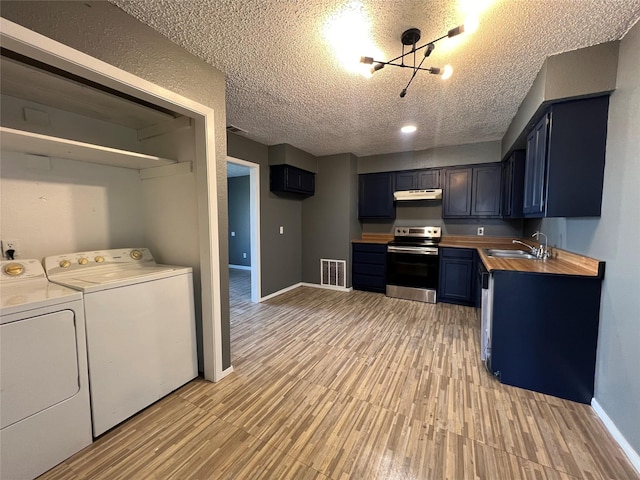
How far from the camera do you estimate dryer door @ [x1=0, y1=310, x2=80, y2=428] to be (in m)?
1.20

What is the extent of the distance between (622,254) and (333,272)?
366 centimetres

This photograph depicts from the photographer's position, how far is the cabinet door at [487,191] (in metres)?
3.89

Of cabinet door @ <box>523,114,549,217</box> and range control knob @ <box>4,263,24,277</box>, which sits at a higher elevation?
cabinet door @ <box>523,114,549,217</box>

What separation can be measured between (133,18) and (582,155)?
3.08 m

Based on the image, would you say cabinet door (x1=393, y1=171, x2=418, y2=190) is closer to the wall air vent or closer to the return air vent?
the return air vent

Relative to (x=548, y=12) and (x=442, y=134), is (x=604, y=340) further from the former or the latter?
(x=442, y=134)

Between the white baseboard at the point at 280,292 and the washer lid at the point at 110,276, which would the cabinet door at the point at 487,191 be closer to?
the white baseboard at the point at 280,292

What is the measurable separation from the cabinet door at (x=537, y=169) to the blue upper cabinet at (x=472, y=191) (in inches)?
56.5

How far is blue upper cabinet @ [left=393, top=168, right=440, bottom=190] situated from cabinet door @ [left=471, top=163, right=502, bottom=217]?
569 millimetres

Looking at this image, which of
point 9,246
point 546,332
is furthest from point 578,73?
point 9,246

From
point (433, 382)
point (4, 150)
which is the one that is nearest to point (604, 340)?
point (433, 382)

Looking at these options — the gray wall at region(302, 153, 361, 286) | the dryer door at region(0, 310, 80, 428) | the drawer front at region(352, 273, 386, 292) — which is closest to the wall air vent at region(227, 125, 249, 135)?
the gray wall at region(302, 153, 361, 286)

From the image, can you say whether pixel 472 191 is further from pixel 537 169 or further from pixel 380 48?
pixel 380 48

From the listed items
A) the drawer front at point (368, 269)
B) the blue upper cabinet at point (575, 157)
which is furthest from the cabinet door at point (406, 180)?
the blue upper cabinet at point (575, 157)
